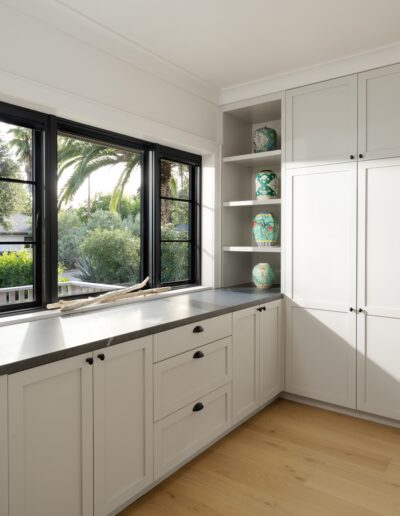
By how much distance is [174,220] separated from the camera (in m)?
3.28

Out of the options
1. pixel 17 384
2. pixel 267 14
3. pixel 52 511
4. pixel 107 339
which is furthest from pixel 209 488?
pixel 267 14

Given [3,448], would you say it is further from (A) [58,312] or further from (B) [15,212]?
(B) [15,212]

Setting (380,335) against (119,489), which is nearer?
(119,489)

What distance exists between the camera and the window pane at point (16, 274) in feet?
7.22

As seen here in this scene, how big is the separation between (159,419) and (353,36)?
7.89 ft

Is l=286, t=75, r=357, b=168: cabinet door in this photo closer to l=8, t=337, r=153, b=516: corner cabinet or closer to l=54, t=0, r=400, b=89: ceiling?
l=54, t=0, r=400, b=89: ceiling

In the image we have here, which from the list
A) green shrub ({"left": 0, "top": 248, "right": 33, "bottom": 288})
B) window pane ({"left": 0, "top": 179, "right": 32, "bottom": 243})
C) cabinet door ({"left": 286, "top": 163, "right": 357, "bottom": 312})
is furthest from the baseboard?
window pane ({"left": 0, "top": 179, "right": 32, "bottom": 243})

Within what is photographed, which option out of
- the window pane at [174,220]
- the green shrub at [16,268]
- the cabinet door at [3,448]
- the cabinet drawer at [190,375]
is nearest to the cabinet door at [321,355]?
the cabinet drawer at [190,375]

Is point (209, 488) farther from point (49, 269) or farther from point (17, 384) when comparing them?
point (49, 269)

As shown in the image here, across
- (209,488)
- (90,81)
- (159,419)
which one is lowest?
(209,488)

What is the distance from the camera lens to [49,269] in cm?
235

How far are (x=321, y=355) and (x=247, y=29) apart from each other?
2.15 m

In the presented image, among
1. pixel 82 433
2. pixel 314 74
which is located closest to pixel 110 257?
pixel 82 433

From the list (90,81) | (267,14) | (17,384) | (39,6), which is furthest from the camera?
(90,81)
